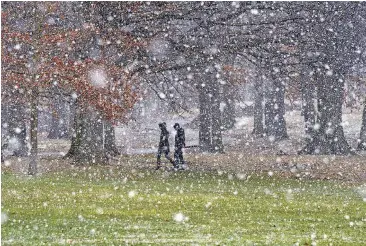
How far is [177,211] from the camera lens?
14.9 metres

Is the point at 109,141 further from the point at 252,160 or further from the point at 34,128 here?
the point at 34,128

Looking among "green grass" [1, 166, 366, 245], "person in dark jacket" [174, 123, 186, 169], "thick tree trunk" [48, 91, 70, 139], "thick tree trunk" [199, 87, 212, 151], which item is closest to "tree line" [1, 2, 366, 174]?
"thick tree trunk" [199, 87, 212, 151]

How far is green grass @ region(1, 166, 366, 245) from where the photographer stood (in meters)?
11.6

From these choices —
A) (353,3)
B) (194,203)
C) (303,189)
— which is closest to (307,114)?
(353,3)

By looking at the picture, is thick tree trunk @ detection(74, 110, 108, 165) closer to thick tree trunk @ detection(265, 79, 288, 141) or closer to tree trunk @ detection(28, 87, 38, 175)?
tree trunk @ detection(28, 87, 38, 175)

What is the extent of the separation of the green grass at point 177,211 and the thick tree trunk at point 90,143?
139 inches

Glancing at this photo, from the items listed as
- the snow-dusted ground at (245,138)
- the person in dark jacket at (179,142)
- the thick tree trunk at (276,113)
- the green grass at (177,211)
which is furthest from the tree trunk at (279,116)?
the green grass at (177,211)

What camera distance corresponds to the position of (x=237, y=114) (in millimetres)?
63000

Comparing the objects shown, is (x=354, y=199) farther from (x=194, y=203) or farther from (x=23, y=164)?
(x=23, y=164)

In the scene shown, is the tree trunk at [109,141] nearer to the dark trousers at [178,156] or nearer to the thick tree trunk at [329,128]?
the dark trousers at [178,156]

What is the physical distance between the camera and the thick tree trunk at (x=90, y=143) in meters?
26.2

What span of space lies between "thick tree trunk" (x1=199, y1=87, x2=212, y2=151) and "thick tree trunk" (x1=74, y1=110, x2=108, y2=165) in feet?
24.2

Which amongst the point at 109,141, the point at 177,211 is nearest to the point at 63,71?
the point at 177,211

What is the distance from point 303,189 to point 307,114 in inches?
772
